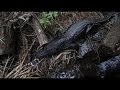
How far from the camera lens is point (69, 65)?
8.32ft

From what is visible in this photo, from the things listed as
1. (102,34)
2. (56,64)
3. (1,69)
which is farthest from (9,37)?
(102,34)

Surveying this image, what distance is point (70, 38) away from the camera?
2.75 meters

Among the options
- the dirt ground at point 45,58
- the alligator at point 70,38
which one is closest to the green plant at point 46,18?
the dirt ground at point 45,58

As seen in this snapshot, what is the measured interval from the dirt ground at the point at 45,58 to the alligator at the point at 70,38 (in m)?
0.04

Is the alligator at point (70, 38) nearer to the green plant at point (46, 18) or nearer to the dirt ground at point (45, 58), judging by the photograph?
the dirt ground at point (45, 58)

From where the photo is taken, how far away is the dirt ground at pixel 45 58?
249 centimetres

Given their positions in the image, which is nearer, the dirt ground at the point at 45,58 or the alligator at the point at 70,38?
the dirt ground at the point at 45,58

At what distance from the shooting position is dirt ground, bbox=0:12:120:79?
2492 millimetres

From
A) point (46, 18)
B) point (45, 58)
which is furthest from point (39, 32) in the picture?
point (45, 58)

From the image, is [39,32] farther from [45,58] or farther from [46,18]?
[45,58]

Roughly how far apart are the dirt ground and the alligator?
44mm

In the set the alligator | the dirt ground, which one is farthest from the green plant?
the alligator

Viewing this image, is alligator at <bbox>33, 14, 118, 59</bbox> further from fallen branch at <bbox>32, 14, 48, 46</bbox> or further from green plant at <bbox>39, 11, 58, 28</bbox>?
green plant at <bbox>39, 11, 58, 28</bbox>
